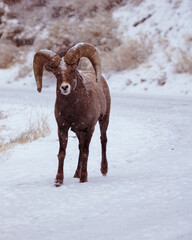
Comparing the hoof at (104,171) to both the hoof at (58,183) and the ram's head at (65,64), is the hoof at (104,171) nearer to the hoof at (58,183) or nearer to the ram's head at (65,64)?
the hoof at (58,183)

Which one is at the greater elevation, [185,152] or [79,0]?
[79,0]

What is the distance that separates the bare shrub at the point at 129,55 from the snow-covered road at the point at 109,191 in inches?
477

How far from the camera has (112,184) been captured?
16.6 ft

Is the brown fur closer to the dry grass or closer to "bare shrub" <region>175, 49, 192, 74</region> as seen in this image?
the dry grass

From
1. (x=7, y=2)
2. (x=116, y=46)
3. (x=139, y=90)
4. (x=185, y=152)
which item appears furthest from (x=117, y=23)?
(x=185, y=152)

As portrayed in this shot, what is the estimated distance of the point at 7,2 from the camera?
102 feet

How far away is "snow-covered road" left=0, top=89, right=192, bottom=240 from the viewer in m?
3.49

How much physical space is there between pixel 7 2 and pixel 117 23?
10330mm

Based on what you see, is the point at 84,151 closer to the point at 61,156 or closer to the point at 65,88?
the point at 61,156

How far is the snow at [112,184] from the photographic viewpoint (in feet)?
11.6

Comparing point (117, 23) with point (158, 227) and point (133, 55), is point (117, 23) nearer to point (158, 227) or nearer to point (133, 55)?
Answer: point (133, 55)

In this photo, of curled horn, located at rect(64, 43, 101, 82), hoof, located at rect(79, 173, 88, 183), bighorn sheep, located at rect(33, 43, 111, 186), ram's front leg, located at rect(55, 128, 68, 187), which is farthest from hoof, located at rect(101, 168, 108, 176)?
curled horn, located at rect(64, 43, 101, 82)

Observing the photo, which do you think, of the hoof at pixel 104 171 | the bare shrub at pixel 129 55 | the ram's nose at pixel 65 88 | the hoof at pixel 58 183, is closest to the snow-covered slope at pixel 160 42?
the bare shrub at pixel 129 55

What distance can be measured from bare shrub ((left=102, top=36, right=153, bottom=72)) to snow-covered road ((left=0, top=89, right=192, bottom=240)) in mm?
12104
